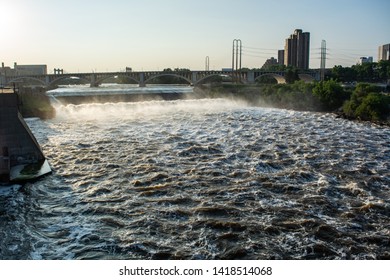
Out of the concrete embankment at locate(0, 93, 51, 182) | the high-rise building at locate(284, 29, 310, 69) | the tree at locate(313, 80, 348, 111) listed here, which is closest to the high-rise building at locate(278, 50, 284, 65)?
the high-rise building at locate(284, 29, 310, 69)

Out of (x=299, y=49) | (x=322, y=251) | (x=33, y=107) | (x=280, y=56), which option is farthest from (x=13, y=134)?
(x=280, y=56)

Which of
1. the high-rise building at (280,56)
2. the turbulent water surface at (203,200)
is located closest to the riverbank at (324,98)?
the turbulent water surface at (203,200)

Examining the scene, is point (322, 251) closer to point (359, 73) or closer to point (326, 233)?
point (326, 233)

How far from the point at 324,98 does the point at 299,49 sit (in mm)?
98793

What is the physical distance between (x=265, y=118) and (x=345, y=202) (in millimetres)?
27290

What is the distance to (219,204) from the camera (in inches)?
583

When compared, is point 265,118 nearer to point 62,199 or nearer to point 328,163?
Answer: point 328,163

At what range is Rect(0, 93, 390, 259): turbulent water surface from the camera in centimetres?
1152

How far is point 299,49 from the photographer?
14175cm

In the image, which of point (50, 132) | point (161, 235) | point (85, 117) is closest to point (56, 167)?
point (161, 235)

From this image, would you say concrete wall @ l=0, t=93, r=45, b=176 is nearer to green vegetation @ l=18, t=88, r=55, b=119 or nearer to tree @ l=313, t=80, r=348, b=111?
green vegetation @ l=18, t=88, r=55, b=119

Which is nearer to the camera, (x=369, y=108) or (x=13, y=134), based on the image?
(x=13, y=134)

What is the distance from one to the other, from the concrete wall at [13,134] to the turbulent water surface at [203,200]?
1845mm

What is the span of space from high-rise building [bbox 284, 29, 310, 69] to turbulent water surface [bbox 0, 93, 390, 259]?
12040 centimetres
